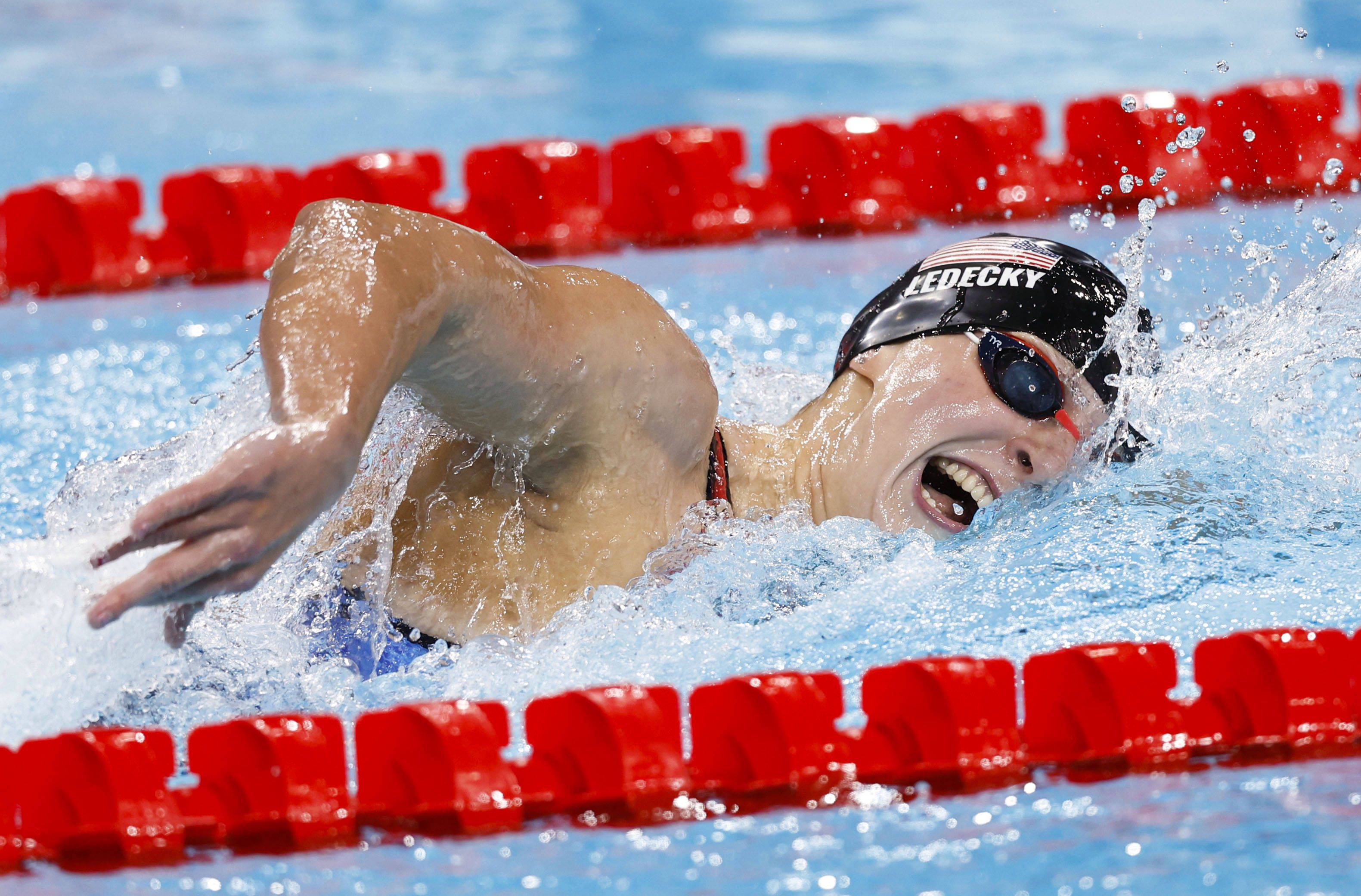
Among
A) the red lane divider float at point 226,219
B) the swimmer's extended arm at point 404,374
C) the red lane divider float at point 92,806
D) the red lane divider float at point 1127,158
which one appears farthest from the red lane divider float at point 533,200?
the red lane divider float at point 92,806

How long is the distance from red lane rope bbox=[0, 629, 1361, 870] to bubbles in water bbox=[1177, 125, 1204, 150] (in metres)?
2.62

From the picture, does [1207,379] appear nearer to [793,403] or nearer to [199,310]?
[793,403]

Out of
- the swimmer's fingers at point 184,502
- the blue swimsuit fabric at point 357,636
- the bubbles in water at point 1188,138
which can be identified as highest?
the bubbles in water at point 1188,138

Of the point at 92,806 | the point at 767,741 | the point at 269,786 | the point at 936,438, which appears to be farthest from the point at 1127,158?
the point at 92,806

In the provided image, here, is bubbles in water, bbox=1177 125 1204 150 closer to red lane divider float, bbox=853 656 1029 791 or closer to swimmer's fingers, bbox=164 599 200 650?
red lane divider float, bbox=853 656 1029 791

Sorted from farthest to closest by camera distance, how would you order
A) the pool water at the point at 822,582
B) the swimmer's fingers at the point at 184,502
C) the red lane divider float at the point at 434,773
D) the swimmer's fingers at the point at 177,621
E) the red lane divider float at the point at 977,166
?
the red lane divider float at the point at 977,166 → the red lane divider float at the point at 434,773 → the pool water at the point at 822,582 → the swimmer's fingers at the point at 177,621 → the swimmer's fingers at the point at 184,502

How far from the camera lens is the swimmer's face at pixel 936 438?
2066 mm

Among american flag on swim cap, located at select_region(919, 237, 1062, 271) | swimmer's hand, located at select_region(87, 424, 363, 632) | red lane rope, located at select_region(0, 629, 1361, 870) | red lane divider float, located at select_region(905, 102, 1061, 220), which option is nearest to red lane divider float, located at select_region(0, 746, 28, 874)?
red lane rope, located at select_region(0, 629, 1361, 870)

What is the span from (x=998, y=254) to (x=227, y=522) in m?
1.29

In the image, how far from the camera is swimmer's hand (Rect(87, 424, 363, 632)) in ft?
3.92

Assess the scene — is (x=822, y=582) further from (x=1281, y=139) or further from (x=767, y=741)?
(x=1281, y=139)

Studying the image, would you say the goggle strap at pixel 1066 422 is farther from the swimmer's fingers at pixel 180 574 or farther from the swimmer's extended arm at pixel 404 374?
the swimmer's fingers at pixel 180 574

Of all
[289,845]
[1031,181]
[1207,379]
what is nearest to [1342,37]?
[1031,181]

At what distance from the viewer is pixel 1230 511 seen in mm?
2350
